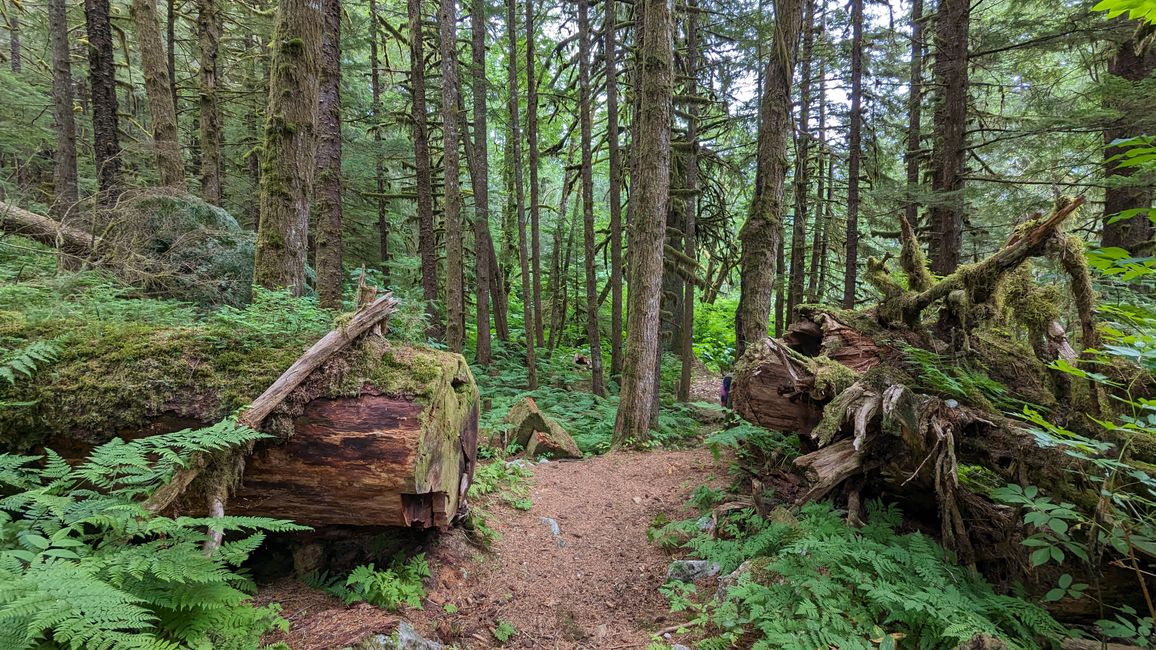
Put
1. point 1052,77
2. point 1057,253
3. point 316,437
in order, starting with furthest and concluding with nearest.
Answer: point 1052,77, point 1057,253, point 316,437

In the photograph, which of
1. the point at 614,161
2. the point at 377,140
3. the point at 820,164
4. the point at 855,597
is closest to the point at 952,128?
the point at 820,164

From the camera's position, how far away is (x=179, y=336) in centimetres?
320

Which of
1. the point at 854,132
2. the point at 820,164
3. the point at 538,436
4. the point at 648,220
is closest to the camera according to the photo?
the point at 648,220

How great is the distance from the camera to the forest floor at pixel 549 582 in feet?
9.64

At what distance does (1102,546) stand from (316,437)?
4532 mm

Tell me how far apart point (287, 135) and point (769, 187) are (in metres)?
6.71

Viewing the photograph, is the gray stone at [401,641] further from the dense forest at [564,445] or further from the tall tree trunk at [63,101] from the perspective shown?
the tall tree trunk at [63,101]

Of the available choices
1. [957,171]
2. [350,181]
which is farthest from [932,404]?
[350,181]

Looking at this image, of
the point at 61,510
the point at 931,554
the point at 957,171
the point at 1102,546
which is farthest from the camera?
the point at 957,171

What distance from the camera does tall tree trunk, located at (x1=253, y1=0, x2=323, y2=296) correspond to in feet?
18.1

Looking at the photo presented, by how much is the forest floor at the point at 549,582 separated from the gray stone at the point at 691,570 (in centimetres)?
14

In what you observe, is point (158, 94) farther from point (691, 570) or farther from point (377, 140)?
point (691, 570)

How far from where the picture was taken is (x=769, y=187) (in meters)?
7.36

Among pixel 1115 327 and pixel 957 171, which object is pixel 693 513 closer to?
pixel 1115 327
